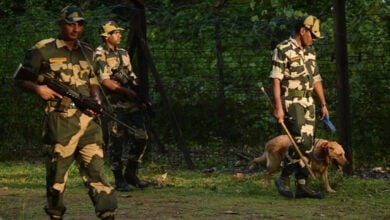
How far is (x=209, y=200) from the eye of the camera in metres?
10.3

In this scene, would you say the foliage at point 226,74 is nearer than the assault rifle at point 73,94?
No

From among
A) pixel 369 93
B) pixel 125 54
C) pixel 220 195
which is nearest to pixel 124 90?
pixel 125 54

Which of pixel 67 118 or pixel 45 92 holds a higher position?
pixel 45 92

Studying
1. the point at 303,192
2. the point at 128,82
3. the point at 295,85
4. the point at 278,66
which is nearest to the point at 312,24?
the point at 278,66

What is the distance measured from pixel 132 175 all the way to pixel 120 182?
0.72 ft

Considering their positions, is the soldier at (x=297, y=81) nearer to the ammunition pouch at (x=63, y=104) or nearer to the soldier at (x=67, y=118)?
the soldier at (x=67, y=118)

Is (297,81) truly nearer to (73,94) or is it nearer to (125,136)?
(125,136)

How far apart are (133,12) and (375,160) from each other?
12.9 ft

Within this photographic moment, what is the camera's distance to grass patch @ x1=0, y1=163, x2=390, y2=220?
9.29m

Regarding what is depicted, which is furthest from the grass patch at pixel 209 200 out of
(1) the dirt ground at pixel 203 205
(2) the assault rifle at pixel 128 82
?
(2) the assault rifle at pixel 128 82

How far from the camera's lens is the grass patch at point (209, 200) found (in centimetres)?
929

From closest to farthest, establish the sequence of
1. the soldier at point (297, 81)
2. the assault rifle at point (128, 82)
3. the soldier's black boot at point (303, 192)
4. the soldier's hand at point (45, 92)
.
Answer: the soldier's hand at point (45, 92) < the soldier at point (297, 81) < the soldier's black boot at point (303, 192) < the assault rifle at point (128, 82)

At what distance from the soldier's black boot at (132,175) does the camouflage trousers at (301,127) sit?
6.54 ft

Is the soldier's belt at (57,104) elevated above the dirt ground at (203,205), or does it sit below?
above
